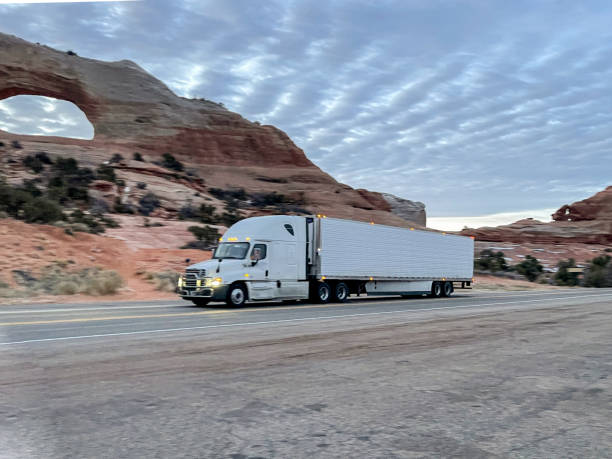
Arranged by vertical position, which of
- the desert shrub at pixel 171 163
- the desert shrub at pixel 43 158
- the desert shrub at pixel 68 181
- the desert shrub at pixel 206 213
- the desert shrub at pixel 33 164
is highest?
the desert shrub at pixel 171 163

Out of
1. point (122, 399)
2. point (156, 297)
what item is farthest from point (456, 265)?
point (122, 399)

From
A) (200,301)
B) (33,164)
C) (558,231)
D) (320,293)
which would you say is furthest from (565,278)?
(33,164)

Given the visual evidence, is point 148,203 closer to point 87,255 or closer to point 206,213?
point 206,213

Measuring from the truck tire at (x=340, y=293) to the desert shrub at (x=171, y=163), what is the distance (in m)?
47.7

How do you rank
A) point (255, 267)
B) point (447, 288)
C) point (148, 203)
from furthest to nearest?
1. point (148, 203)
2. point (447, 288)
3. point (255, 267)

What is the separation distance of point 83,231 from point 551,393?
33338 mm

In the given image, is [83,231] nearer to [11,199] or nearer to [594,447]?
[11,199]

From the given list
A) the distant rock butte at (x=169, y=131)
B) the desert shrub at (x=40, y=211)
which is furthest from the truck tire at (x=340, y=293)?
the distant rock butte at (x=169, y=131)

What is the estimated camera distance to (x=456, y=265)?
31.4 meters

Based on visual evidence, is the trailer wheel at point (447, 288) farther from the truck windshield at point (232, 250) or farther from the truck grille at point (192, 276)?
the truck grille at point (192, 276)

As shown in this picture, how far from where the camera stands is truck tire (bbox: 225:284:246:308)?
19391 millimetres

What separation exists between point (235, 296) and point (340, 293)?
585 cm

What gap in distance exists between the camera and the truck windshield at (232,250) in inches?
814

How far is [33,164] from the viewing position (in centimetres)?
5478
